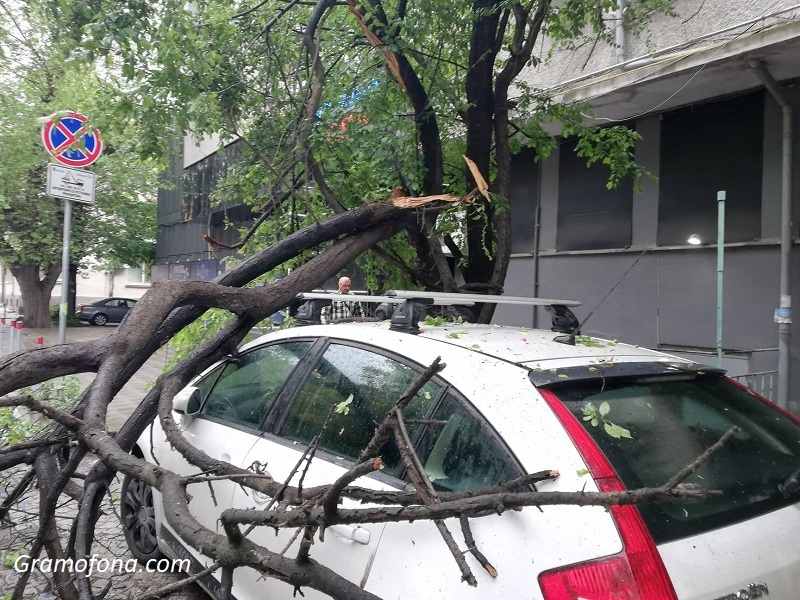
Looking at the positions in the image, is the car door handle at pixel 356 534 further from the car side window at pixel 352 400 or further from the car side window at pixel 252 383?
the car side window at pixel 252 383

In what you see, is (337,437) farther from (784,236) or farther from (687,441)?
(784,236)

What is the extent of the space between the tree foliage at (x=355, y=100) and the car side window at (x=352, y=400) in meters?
2.12

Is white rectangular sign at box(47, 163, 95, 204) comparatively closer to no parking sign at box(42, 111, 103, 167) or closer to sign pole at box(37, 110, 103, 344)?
sign pole at box(37, 110, 103, 344)

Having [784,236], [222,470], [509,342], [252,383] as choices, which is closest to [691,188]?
[784,236]

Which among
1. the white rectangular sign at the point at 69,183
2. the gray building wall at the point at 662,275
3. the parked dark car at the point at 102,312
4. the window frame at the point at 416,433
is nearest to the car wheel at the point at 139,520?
the window frame at the point at 416,433

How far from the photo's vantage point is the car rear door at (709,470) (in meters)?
1.65

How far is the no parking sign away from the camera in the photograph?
541 centimetres

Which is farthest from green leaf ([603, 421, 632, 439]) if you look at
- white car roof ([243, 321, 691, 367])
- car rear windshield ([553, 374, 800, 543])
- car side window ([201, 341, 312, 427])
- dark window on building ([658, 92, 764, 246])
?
dark window on building ([658, 92, 764, 246])

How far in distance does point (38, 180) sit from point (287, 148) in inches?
629

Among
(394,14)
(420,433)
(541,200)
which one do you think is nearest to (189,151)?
(541,200)

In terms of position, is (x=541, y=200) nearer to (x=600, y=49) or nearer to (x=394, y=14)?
(x=600, y=49)

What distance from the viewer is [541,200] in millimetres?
9602

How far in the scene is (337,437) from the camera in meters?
2.46

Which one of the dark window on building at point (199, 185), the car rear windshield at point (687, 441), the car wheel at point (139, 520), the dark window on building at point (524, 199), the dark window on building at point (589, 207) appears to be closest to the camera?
the car rear windshield at point (687, 441)
